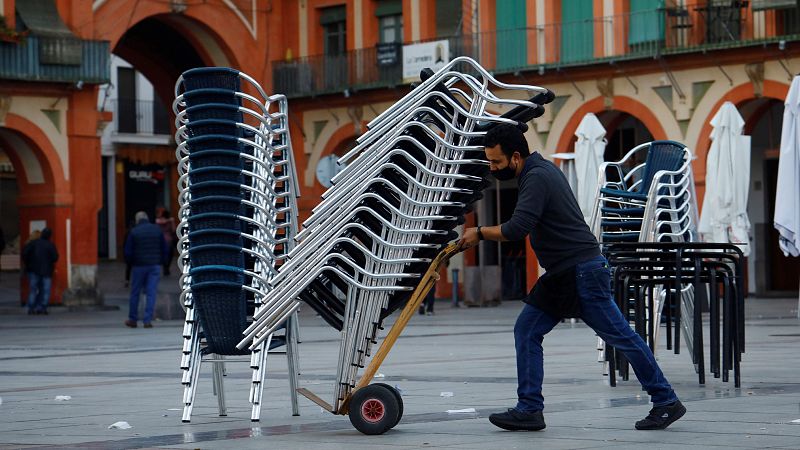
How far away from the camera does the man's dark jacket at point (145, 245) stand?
84.2 ft

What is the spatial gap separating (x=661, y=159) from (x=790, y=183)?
143 cm

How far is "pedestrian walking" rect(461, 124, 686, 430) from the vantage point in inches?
344

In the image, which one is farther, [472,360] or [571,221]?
[472,360]

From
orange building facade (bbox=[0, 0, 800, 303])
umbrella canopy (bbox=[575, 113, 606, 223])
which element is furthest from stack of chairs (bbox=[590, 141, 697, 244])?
orange building facade (bbox=[0, 0, 800, 303])

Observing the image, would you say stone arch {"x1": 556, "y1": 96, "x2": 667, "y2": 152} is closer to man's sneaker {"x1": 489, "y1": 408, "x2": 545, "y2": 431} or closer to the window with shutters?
the window with shutters

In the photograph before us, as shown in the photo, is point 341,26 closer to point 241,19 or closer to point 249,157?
point 241,19

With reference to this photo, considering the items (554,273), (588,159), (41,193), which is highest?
(588,159)

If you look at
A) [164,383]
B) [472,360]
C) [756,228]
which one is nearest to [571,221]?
[164,383]

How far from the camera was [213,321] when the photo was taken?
31.8 feet

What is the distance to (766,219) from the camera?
3534 centimetres

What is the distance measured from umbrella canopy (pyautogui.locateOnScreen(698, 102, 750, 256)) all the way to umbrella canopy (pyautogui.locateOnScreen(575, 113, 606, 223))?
6.32ft

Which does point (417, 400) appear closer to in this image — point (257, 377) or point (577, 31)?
point (257, 377)

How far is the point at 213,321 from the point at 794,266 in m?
27.7

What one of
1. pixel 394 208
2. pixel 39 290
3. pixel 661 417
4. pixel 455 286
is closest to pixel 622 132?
pixel 455 286
